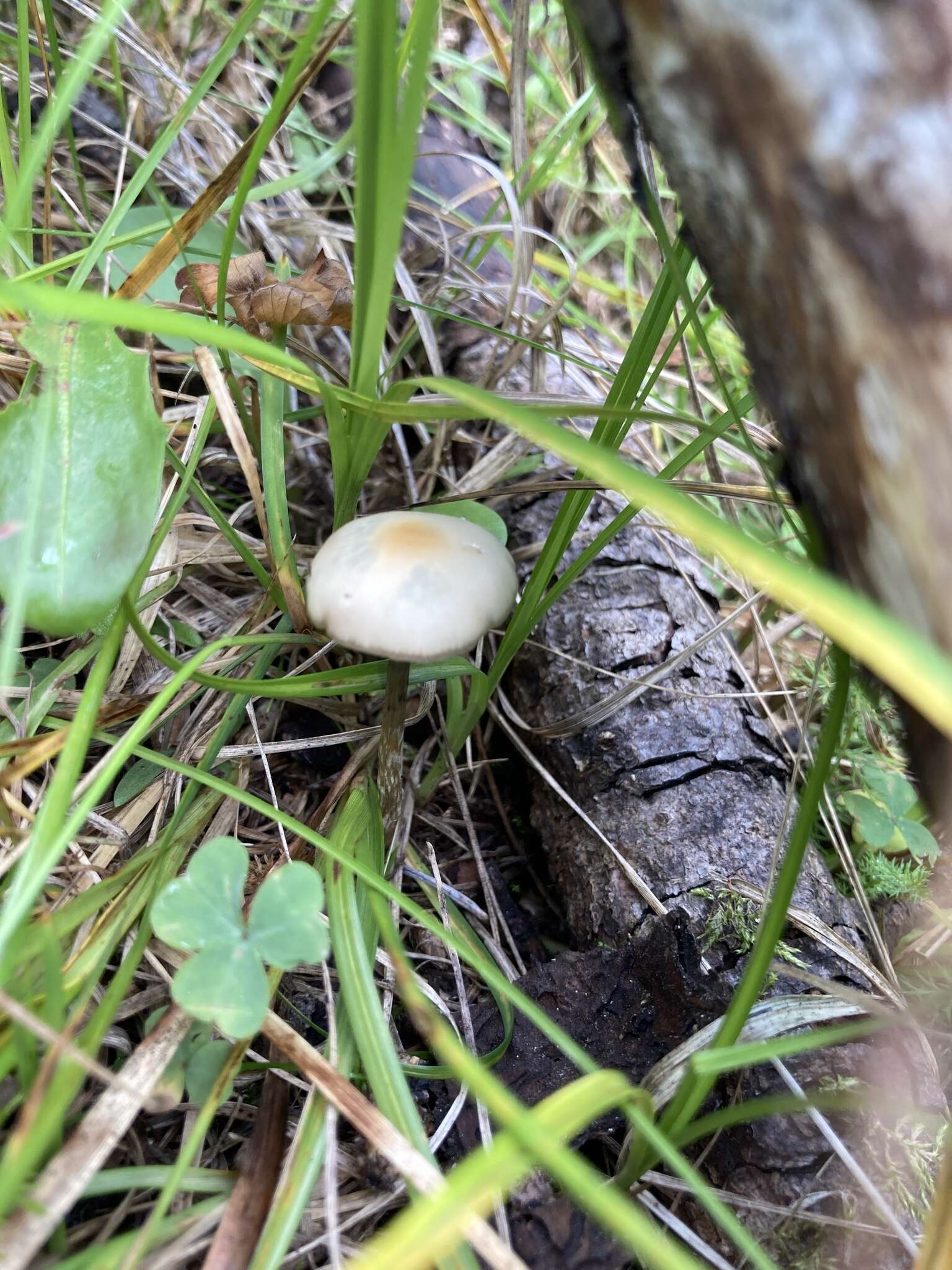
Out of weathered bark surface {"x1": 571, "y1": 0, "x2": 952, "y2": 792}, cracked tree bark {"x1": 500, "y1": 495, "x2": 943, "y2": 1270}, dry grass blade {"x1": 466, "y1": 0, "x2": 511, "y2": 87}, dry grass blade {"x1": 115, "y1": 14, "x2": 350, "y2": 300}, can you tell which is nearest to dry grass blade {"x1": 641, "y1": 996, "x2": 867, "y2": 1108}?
cracked tree bark {"x1": 500, "y1": 495, "x2": 943, "y2": 1270}

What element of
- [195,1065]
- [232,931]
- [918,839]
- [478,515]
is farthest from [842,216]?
[918,839]

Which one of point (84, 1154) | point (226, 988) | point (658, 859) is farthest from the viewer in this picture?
point (658, 859)

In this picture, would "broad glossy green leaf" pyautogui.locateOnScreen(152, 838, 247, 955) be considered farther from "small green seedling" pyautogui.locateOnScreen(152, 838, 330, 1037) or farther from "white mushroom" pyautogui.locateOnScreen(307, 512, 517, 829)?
"white mushroom" pyautogui.locateOnScreen(307, 512, 517, 829)

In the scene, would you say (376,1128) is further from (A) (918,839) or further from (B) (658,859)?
(A) (918,839)

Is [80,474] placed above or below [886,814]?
above

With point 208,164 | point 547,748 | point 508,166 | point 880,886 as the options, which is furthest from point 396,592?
point 508,166

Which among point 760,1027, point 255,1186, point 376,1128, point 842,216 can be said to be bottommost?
point 255,1186

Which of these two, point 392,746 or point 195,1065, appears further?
point 392,746

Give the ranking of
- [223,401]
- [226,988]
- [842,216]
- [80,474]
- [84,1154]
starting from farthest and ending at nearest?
1. [223,401]
2. [80,474]
3. [226,988]
4. [84,1154]
5. [842,216]

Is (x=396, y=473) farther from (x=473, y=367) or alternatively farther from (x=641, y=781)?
(x=641, y=781)
